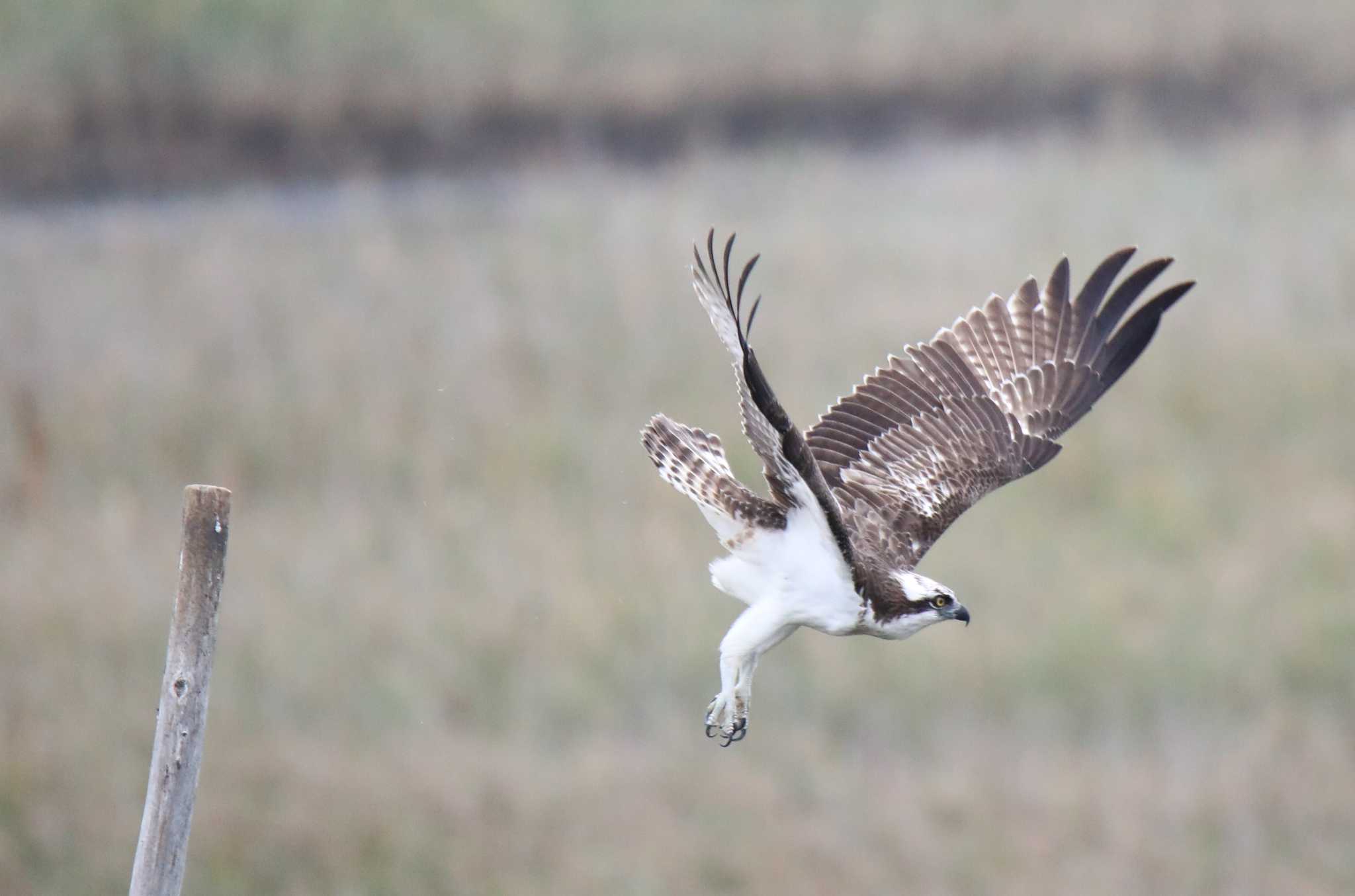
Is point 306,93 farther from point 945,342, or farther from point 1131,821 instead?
point 945,342

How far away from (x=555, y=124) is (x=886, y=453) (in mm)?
19099

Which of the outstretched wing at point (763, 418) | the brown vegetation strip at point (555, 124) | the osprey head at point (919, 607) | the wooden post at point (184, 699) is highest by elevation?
the brown vegetation strip at point (555, 124)

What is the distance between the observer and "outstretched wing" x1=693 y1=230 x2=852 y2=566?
501cm

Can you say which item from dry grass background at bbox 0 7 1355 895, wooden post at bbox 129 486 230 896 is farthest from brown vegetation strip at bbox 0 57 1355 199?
wooden post at bbox 129 486 230 896

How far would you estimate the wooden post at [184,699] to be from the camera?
16.8 ft

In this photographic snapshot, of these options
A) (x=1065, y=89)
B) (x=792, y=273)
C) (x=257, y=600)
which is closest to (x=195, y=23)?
(x=792, y=273)

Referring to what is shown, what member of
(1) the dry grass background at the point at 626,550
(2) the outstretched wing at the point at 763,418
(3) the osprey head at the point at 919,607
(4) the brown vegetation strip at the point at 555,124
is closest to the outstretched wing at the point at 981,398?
(3) the osprey head at the point at 919,607

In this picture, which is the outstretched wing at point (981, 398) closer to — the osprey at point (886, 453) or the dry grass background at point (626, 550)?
the osprey at point (886, 453)

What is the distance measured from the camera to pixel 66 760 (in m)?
14.3

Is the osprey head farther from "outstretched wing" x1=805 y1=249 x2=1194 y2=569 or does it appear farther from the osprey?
"outstretched wing" x1=805 y1=249 x2=1194 y2=569

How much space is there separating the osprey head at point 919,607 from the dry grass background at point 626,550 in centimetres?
797

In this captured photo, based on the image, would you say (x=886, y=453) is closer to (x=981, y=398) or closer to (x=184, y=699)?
(x=981, y=398)

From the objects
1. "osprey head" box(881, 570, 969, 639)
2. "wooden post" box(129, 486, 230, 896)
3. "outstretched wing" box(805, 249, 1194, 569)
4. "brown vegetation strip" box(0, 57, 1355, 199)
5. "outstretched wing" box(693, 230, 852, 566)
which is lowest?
"wooden post" box(129, 486, 230, 896)

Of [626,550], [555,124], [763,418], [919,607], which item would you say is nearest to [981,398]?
[919,607]
